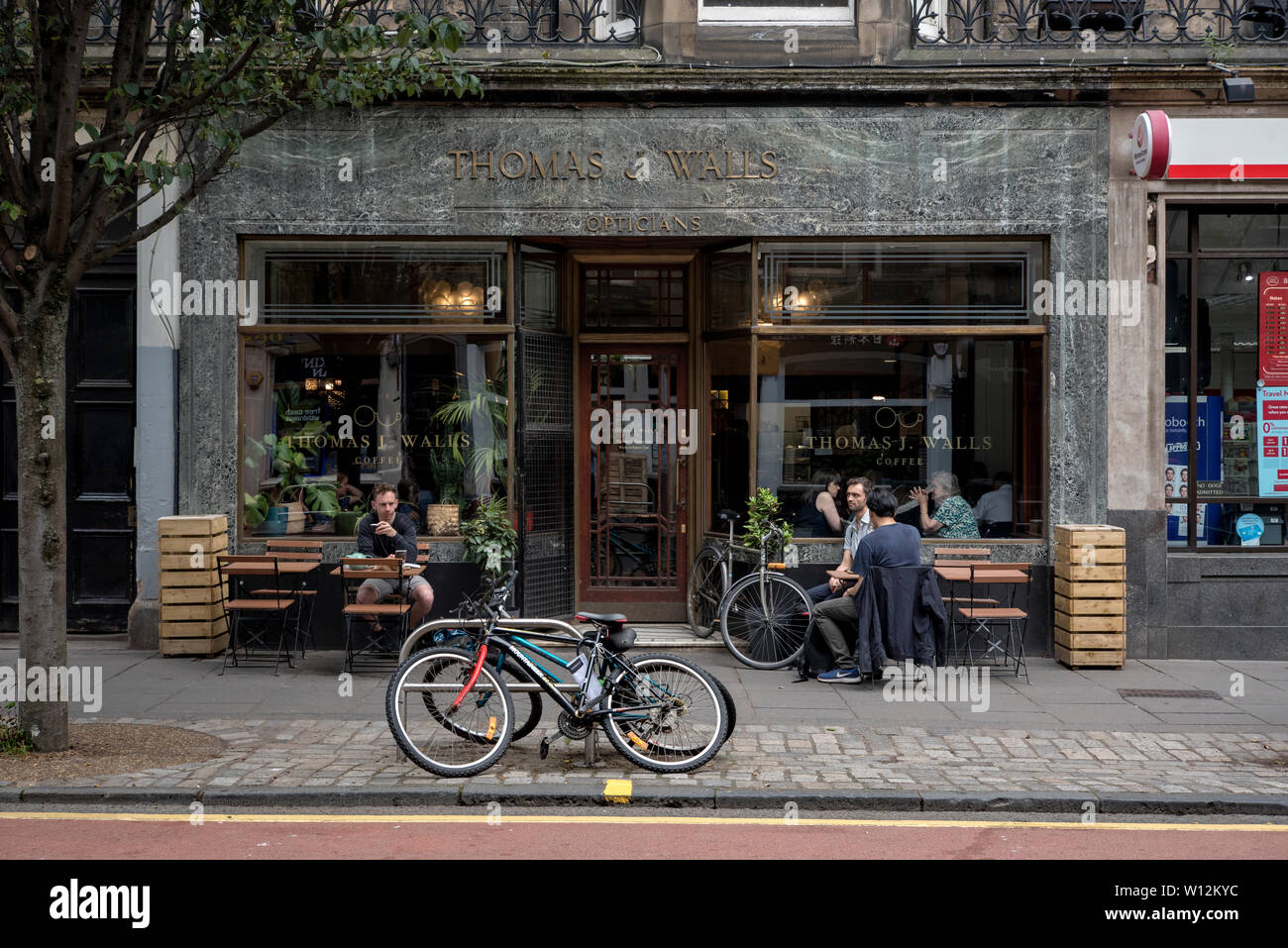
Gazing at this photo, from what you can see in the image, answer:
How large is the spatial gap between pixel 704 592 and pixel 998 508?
2.96 m

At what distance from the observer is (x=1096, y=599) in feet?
36.9

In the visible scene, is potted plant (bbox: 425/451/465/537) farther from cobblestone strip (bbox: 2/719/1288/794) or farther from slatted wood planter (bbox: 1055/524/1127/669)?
slatted wood planter (bbox: 1055/524/1127/669)

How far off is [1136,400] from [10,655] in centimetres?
1071

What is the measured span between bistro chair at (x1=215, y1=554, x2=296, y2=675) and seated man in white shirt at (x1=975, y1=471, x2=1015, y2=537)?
21.5 feet

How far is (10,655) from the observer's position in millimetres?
11359

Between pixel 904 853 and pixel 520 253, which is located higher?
pixel 520 253

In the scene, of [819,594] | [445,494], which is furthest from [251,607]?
[819,594]

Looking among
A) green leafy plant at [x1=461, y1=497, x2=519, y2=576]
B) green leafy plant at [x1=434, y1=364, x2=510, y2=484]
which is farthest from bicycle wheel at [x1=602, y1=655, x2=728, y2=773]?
green leafy plant at [x1=434, y1=364, x2=510, y2=484]

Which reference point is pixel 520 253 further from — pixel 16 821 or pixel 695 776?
pixel 16 821

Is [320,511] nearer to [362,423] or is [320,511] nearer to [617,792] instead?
[362,423]

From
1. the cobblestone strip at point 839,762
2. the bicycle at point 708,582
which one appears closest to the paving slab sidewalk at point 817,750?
the cobblestone strip at point 839,762

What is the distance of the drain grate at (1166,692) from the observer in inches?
397

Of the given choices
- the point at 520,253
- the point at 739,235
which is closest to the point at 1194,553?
the point at 739,235

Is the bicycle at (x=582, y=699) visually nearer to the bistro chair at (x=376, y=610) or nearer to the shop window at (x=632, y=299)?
the bistro chair at (x=376, y=610)
